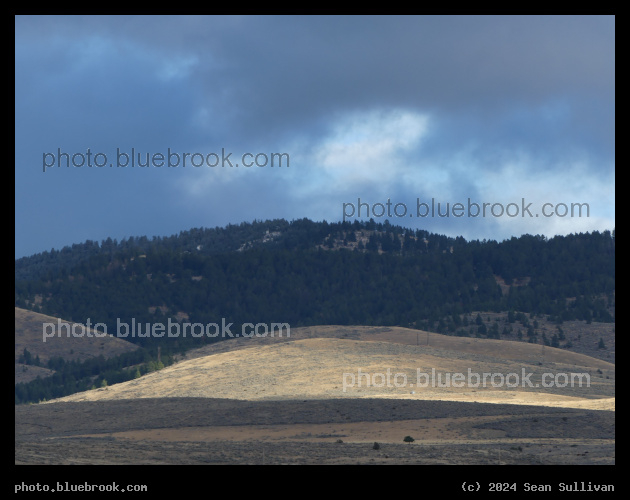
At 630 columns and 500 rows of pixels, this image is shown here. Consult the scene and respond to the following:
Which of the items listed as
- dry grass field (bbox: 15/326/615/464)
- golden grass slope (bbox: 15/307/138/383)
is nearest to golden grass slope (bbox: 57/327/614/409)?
dry grass field (bbox: 15/326/615/464)

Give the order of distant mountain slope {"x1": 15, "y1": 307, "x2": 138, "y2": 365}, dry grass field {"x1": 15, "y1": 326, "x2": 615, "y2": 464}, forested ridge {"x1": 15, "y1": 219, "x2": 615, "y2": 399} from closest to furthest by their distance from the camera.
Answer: dry grass field {"x1": 15, "y1": 326, "x2": 615, "y2": 464}
distant mountain slope {"x1": 15, "y1": 307, "x2": 138, "y2": 365}
forested ridge {"x1": 15, "y1": 219, "x2": 615, "y2": 399}

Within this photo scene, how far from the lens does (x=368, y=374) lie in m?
62.4

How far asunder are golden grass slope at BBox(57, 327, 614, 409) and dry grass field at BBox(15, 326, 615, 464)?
0.51 ft

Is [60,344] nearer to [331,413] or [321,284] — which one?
[321,284]

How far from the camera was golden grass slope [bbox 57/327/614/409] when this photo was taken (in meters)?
55.2

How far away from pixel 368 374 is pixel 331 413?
16770mm

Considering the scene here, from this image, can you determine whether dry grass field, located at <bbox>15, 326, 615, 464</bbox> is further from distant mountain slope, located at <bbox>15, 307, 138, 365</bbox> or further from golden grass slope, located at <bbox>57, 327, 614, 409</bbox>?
distant mountain slope, located at <bbox>15, 307, 138, 365</bbox>

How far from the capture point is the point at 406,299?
13738 centimetres

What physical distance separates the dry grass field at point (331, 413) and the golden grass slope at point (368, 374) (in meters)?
0.15

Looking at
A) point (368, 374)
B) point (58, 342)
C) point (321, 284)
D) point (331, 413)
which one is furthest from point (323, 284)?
point (331, 413)

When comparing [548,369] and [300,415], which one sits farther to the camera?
[548,369]

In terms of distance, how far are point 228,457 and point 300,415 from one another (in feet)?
50.8
